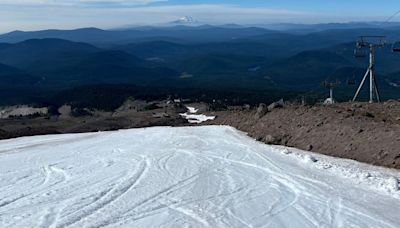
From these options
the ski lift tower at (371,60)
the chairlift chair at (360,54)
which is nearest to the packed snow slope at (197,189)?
the ski lift tower at (371,60)

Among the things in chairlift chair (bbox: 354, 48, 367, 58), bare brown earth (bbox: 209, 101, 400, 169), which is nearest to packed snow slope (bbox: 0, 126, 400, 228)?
bare brown earth (bbox: 209, 101, 400, 169)

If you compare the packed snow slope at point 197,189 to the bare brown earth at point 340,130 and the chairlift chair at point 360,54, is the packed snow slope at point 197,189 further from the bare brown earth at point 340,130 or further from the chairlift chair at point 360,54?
the chairlift chair at point 360,54

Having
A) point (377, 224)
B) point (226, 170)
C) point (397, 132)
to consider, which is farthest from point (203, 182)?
point (397, 132)

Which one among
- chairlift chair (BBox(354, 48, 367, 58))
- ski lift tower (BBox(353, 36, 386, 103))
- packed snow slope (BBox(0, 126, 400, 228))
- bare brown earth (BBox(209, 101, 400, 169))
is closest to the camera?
packed snow slope (BBox(0, 126, 400, 228))

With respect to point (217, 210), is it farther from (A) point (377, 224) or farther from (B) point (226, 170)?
(B) point (226, 170)

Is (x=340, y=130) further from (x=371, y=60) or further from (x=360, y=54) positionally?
(x=360, y=54)

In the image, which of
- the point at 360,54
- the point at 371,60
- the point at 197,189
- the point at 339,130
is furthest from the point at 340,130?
Result: the point at 360,54

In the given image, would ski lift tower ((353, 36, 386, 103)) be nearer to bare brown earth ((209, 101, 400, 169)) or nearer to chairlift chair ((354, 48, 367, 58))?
chairlift chair ((354, 48, 367, 58))
